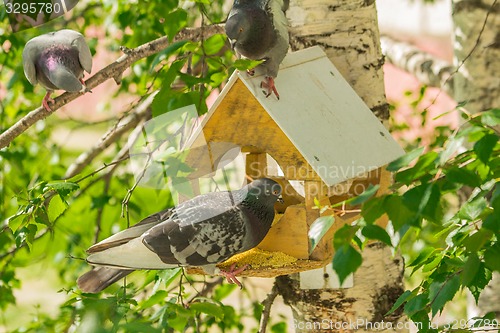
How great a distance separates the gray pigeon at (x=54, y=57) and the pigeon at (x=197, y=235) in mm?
819

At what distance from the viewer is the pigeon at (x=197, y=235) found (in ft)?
7.17

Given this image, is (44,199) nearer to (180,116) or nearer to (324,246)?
(180,116)

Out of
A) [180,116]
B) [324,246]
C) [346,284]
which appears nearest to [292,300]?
[346,284]

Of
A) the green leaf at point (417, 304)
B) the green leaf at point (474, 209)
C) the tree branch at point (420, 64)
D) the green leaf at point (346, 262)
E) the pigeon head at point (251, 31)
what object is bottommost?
the tree branch at point (420, 64)

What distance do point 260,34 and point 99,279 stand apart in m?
0.96

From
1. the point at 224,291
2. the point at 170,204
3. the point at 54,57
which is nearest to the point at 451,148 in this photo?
the point at 54,57

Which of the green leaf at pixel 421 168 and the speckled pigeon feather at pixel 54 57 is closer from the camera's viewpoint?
the green leaf at pixel 421 168

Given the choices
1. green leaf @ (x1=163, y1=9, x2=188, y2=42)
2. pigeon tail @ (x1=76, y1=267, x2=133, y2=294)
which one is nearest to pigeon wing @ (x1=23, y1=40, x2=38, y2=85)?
green leaf @ (x1=163, y1=9, x2=188, y2=42)

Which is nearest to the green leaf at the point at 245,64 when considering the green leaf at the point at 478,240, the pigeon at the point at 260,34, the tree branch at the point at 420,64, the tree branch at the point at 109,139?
the pigeon at the point at 260,34

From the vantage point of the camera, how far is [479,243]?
1673 mm

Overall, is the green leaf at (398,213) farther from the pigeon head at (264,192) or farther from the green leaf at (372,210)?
the pigeon head at (264,192)

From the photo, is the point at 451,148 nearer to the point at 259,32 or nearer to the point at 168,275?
the point at 259,32

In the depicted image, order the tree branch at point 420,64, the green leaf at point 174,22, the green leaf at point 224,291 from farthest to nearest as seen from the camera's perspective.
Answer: the tree branch at point 420,64, the green leaf at point 224,291, the green leaf at point 174,22

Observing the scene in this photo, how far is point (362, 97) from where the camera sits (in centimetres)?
275
